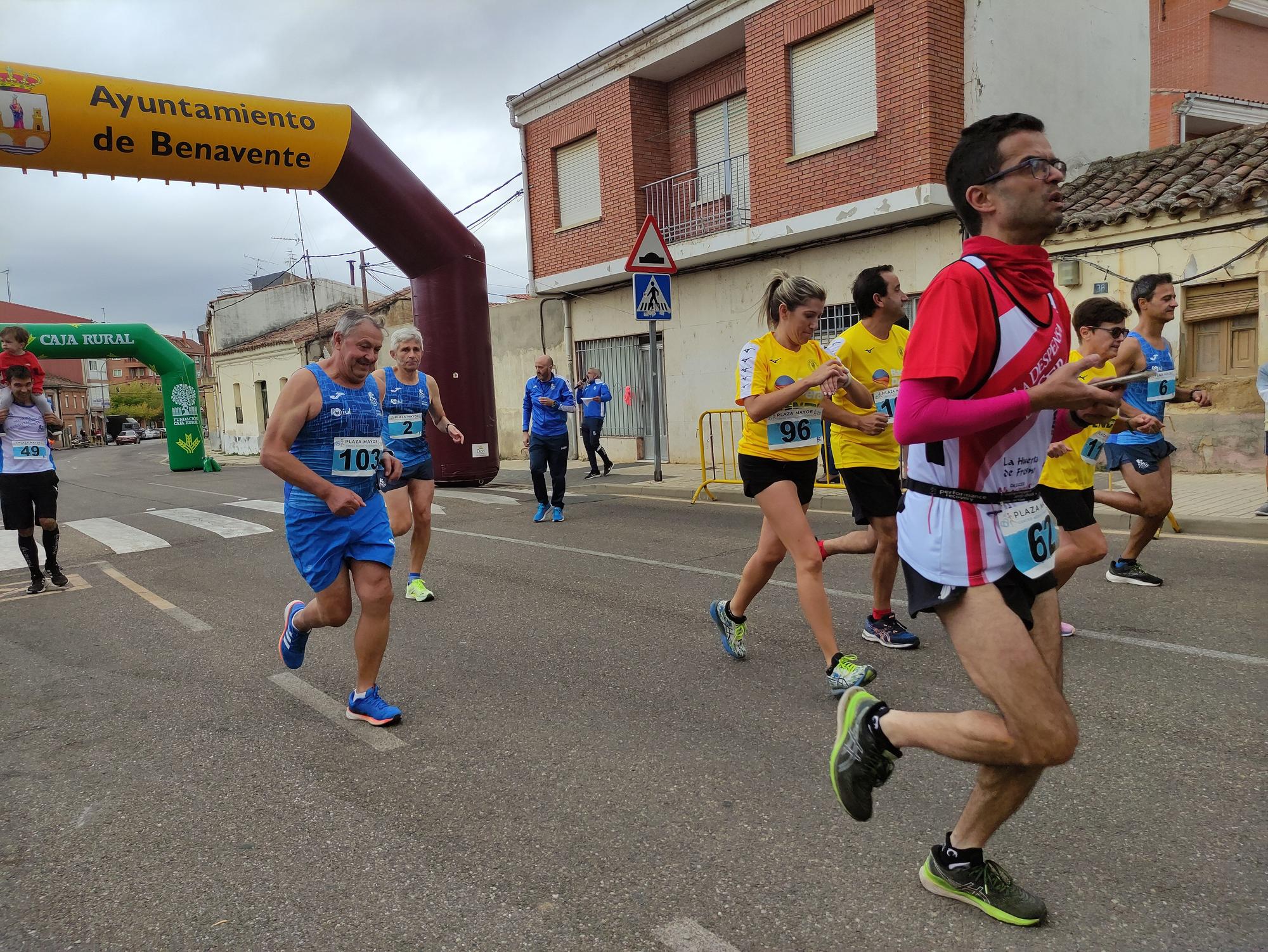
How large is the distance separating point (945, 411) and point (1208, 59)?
23.6m

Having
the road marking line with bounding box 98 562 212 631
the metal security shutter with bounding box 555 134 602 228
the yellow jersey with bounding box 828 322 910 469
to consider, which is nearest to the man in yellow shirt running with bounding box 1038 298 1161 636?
the yellow jersey with bounding box 828 322 910 469

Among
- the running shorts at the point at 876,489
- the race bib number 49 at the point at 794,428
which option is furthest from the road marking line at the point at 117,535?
the running shorts at the point at 876,489

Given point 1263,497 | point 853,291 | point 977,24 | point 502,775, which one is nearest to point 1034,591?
point 502,775

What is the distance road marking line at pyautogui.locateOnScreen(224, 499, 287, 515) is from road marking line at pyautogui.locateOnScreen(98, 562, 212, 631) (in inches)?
151

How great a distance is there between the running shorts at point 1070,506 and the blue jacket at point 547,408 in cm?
621

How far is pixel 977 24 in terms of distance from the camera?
12.5 meters

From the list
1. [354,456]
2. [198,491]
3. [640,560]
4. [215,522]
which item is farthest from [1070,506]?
[198,491]

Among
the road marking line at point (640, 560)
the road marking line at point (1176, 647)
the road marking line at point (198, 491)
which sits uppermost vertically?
the road marking line at point (1176, 647)

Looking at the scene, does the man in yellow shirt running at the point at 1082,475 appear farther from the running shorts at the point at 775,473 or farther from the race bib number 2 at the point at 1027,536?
the race bib number 2 at the point at 1027,536

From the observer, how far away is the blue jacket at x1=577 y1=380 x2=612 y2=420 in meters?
16.4

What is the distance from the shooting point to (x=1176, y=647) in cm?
465

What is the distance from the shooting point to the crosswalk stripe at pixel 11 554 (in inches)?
360

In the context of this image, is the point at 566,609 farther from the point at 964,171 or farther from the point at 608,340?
the point at 608,340

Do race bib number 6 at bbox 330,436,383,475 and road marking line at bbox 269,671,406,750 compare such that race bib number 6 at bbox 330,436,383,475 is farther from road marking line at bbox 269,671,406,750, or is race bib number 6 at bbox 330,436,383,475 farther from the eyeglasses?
the eyeglasses
